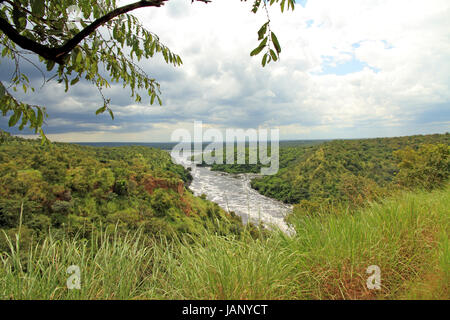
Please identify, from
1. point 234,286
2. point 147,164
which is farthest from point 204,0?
point 147,164

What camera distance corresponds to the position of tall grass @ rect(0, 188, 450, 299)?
4.86 feet

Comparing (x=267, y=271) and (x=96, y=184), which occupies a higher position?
(x=267, y=271)

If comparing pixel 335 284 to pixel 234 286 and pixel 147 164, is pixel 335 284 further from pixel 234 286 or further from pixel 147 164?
pixel 147 164

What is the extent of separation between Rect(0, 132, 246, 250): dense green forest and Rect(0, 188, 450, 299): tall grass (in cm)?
2320

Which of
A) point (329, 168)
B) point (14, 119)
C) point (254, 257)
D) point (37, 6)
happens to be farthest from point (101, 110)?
point (329, 168)

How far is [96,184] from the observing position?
1225 inches

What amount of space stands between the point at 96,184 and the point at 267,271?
1382 inches

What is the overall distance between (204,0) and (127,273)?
198 cm

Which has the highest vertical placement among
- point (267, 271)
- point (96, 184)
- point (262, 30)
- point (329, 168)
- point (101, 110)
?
point (262, 30)

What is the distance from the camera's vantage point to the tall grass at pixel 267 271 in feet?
4.86

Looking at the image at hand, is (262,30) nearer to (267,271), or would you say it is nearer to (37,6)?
(37,6)

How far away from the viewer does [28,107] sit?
165 centimetres

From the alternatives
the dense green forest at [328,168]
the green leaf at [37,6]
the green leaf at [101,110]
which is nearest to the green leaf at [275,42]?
the green leaf at [37,6]

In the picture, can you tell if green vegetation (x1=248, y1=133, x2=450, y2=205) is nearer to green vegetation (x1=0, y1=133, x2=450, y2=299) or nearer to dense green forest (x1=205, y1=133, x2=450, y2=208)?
dense green forest (x1=205, y1=133, x2=450, y2=208)
